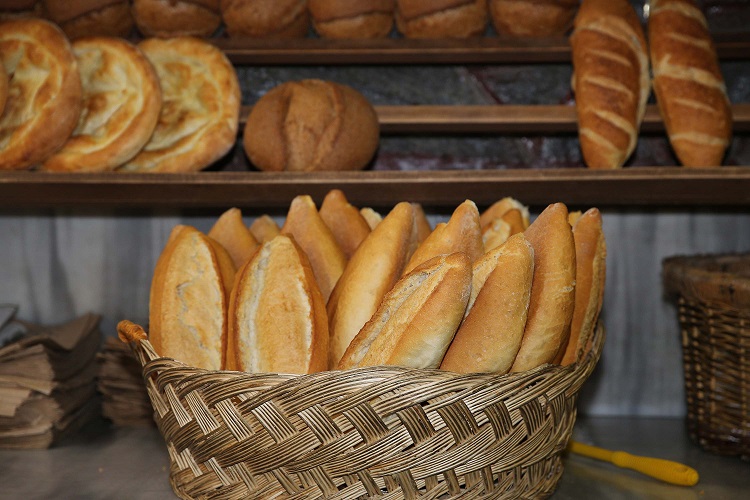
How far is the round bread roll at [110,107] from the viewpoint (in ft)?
4.41

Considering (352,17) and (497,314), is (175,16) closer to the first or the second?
(352,17)

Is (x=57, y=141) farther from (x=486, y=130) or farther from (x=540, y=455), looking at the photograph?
(x=540, y=455)

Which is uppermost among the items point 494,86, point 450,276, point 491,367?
point 494,86

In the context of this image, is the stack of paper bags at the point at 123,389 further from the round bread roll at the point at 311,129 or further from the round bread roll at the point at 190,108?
the round bread roll at the point at 311,129

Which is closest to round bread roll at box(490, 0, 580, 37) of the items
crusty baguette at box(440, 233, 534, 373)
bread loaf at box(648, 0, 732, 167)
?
bread loaf at box(648, 0, 732, 167)

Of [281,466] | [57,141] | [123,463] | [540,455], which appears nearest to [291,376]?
[281,466]

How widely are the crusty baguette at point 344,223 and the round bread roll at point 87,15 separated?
27.6 inches

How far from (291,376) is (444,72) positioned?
1.03 meters

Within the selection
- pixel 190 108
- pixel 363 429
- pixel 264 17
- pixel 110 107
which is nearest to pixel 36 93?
pixel 110 107

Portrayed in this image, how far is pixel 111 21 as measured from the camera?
1.55 metres

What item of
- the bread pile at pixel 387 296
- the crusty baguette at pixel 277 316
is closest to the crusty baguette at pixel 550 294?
the bread pile at pixel 387 296

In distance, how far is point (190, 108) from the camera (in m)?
1.47

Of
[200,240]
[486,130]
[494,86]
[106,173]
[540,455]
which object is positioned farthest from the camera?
[494,86]

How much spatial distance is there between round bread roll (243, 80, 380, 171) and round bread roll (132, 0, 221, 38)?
1.01 ft
